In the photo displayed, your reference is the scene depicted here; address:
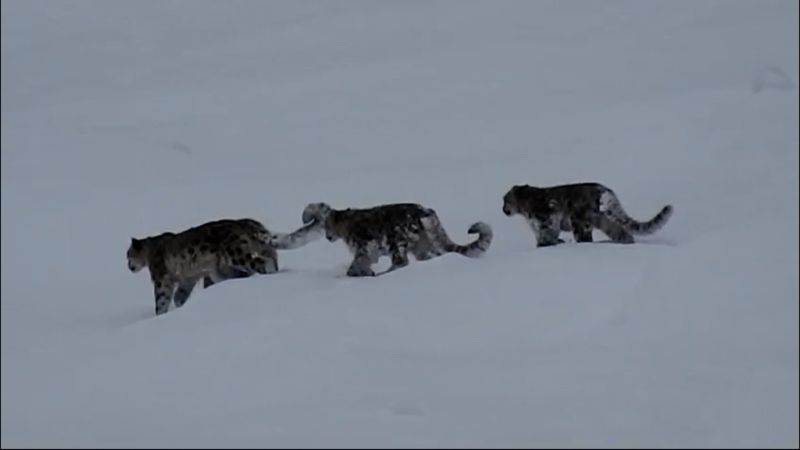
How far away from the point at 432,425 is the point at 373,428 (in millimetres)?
294

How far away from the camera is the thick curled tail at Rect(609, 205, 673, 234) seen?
11594mm

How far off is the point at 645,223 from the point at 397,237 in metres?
1.92

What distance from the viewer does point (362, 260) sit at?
11.6 meters

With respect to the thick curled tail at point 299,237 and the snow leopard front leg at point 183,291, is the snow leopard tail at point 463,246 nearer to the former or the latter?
the thick curled tail at point 299,237

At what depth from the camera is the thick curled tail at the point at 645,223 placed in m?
11.6

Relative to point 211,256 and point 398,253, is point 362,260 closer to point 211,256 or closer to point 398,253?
point 398,253

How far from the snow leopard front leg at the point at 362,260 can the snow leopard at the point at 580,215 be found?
1.48 metres

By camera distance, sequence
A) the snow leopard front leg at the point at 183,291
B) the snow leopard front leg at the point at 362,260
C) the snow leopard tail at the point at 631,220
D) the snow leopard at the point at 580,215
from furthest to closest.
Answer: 1. the snow leopard front leg at the point at 183,291
2. the snow leopard at the point at 580,215
3. the snow leopard tail at the point at 631,220
4. the snow leopard front leg at the point at 362,260

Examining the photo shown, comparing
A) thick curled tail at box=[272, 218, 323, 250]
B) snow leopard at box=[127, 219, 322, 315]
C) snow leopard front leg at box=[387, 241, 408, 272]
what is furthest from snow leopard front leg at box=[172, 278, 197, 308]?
snow leopard front leg at box=[387, 241, 408, 272]

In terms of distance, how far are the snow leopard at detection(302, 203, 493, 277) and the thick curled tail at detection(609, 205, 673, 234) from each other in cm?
106

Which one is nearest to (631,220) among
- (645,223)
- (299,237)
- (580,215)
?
(645,223)

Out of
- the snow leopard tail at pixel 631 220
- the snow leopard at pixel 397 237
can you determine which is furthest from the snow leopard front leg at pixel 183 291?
the snow leopard tail at pixel 631 220

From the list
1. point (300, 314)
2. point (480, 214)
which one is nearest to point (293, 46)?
point (480, 214)

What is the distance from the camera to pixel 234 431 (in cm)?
762
